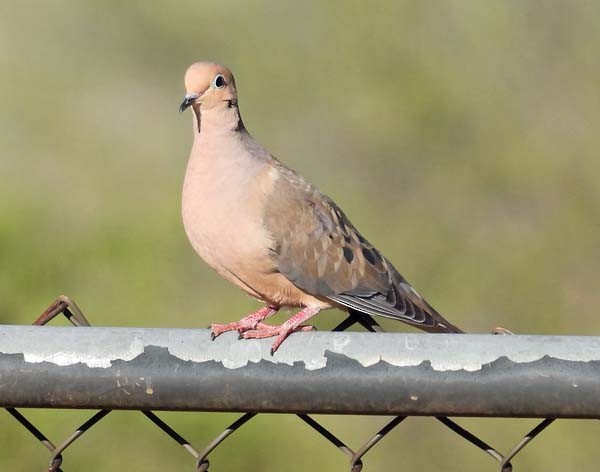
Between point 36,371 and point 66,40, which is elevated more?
point 66,40

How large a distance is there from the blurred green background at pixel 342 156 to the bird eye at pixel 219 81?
250 cm

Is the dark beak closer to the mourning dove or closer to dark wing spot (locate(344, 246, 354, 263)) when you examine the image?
the mourning dove

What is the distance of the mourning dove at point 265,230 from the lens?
278 cm

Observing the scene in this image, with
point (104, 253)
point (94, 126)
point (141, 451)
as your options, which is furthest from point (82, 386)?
point (94, 126)

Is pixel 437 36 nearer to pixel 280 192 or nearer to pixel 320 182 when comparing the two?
pixel 320 182

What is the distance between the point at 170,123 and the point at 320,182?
34.7 inches

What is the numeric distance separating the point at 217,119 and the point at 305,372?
50.1 inches

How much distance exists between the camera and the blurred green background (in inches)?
221

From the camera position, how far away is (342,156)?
6.90 metres

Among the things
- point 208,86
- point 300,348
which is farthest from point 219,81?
point 300,348

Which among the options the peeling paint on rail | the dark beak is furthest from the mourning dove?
the peeling paint on rail

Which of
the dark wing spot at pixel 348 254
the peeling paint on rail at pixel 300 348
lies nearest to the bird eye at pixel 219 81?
the dark wing spot at pixel 348 254

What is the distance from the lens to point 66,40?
7.71 m

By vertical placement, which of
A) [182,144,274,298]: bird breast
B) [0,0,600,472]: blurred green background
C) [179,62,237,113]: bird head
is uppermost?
[0,0,600,472]: blurred green background
